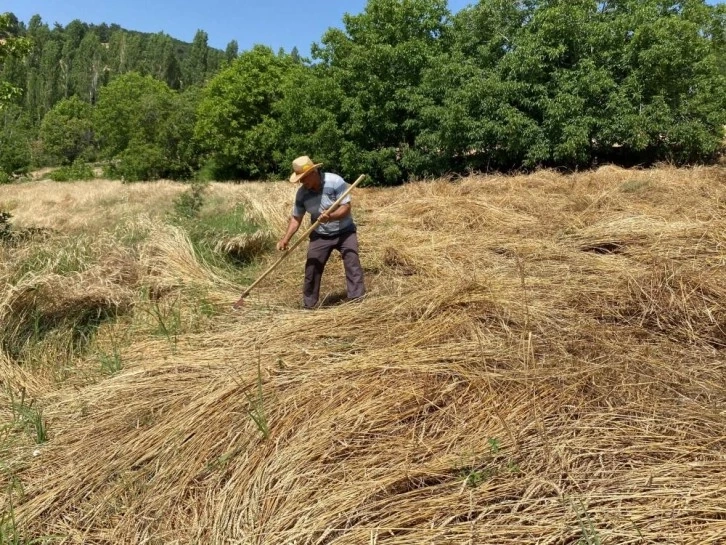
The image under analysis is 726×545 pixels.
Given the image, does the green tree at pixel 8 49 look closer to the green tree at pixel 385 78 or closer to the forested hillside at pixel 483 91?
the forested hillside at pixel 483 91

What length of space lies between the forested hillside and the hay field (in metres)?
4.32

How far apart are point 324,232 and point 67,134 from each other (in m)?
55.1

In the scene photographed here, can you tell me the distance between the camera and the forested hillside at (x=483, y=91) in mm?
13836

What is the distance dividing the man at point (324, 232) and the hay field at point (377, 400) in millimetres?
316

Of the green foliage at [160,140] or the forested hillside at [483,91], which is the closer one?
the forested hillside at [483,91]

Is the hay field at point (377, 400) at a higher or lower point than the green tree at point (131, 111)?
lower

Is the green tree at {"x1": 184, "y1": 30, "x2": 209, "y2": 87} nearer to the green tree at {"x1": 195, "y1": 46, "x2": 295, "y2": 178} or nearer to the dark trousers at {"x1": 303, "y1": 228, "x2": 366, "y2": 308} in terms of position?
the green tree at {"x1": 195, "y1": 46, "x2": 295, "y2": 178}

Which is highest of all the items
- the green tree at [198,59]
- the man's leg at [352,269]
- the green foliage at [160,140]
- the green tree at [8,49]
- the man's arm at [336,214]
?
the green tree at [198,59]

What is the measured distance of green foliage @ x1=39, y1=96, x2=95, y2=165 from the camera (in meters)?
50.7

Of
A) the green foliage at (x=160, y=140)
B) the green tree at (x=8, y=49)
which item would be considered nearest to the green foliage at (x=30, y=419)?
the green tree at (x=8, y=49)

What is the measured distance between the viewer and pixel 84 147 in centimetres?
5375

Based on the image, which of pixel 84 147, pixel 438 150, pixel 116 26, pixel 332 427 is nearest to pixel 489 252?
pixel 332 427

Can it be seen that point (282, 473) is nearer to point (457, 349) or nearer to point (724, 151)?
point (457, 349)

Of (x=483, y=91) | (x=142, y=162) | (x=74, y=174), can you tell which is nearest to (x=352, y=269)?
(x=483, y=91)
